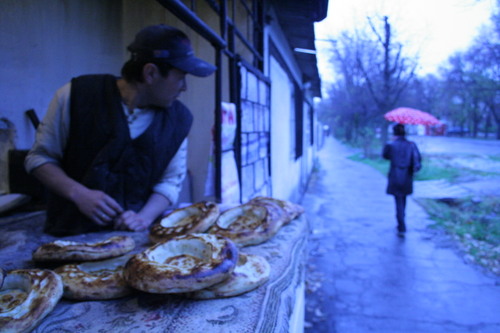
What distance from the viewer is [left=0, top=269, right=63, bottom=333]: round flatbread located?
928mm

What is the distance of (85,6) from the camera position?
3.81m

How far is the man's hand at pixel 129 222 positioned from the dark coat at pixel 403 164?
5.32 m

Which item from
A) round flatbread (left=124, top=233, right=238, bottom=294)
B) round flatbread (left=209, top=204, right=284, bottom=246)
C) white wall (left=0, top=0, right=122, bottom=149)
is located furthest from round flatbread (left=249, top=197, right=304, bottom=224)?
white wall (left=0, top=0, right=122, bottom=149)

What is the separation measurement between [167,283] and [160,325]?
0.11 m

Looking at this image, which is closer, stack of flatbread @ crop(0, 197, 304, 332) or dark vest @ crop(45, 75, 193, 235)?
stack of flatbread @ crop(0, 197, 304, 332)

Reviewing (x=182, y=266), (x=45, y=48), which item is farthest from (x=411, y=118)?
(x=182, y=266)

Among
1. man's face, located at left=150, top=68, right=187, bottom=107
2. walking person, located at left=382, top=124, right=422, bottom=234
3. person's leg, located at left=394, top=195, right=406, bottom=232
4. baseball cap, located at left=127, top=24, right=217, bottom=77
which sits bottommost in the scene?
person's leg, located at left=394, top=195, right=406, bottom=232

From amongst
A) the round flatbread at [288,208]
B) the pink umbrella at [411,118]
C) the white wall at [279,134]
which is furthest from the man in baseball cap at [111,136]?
the pink umbrella at [411,118]

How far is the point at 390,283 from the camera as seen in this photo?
4340mm

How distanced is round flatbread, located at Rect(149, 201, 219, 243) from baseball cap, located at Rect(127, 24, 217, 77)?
2.33 ft

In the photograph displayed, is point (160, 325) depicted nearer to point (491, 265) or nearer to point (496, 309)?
point (496, 309)

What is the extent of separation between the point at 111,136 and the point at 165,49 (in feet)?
1.76

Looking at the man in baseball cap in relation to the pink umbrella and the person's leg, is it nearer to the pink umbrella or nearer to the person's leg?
the person's leg

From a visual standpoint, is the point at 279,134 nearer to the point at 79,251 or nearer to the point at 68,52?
the point at 68,52
